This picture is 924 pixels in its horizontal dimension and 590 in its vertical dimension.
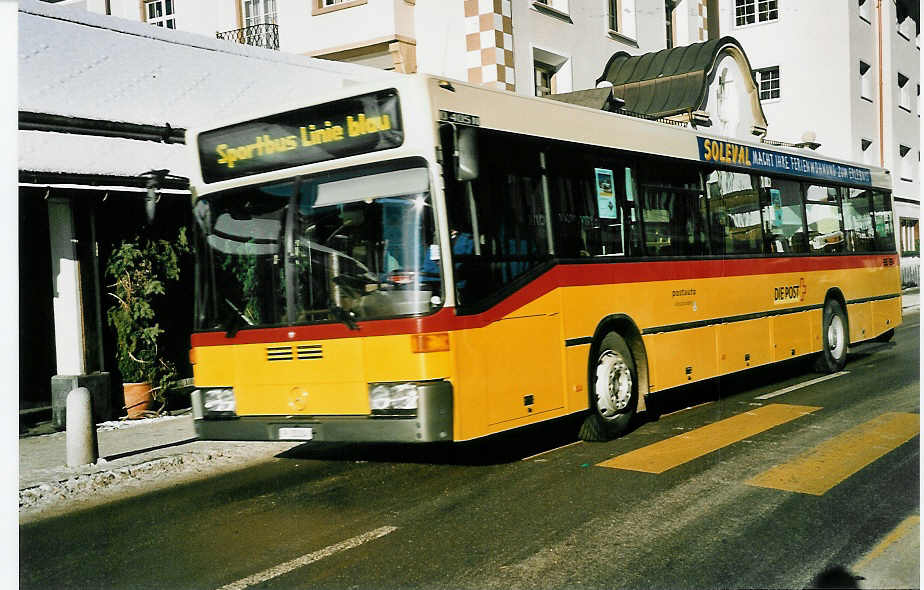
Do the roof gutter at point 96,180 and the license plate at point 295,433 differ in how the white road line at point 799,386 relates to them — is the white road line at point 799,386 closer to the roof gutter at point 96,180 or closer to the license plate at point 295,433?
the license plate at point 295,433

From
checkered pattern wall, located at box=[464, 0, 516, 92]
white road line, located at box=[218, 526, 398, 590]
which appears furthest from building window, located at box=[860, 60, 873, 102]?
white road line, located at box=[218, 526, 398, 590]

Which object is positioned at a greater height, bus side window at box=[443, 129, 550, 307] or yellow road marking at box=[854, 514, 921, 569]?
bus side window at box=[443, 129, 550, 307]

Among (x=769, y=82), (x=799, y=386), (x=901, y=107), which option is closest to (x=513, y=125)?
(x=901, y=107)

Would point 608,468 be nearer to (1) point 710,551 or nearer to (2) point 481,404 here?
(2) point 481,404

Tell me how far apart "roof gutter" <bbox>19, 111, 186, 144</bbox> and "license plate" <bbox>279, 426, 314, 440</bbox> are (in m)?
5.55

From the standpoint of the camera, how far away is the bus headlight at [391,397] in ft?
21.6

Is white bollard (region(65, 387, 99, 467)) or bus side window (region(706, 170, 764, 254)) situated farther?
bus side window (region(706, 170, 764, 254))

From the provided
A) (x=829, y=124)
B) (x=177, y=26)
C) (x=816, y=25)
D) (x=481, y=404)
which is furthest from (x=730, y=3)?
(x=481, y=404)

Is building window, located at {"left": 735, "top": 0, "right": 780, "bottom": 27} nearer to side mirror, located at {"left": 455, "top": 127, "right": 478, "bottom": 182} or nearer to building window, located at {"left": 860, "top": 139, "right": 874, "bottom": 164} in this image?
building window, located at {"left": 860, "top": 139, "right": 874, "bottom": 164}

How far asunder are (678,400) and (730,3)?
12.7 meters

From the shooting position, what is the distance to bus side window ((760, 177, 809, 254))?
36.7ft

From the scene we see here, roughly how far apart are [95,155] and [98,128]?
437mm

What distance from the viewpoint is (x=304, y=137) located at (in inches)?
281

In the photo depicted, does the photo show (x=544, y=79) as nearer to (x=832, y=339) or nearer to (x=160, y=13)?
(x=160, y=13)
